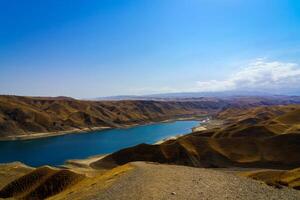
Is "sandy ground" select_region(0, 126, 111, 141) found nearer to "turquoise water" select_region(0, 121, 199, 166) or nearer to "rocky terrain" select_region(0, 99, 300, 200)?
"turquoise water" select_region(0, 121, 199, 166)

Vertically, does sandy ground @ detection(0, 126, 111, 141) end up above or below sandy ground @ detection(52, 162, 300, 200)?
below

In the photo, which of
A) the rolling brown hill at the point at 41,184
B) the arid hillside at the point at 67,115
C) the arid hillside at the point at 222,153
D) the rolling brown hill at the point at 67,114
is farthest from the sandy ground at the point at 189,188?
the rolling brown hill at the point at 67,114

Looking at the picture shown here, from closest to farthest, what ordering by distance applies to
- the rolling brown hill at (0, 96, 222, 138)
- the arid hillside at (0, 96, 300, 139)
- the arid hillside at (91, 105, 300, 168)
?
1. the arid hillside at (91, 105, 300, 168)
2. the arid hillside at (0, 96, 300, 139)
3. the rolling brown hill at (0, 96, 222, 138)

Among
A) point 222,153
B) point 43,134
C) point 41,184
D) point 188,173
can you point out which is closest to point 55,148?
point 43,134

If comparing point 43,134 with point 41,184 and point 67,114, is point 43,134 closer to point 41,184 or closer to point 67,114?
point 67,114

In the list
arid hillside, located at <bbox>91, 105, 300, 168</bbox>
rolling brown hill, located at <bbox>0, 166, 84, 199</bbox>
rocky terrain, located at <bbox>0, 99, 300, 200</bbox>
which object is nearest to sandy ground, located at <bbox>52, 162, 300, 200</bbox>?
rocky terrain, located at <bbox>0, 99, 300, 200</bbox>

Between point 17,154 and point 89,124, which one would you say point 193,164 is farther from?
point 89,124

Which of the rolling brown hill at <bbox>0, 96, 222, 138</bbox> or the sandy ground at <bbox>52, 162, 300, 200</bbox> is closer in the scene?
the sandy ground at <bbox>52, 162, 300, 200</bbox>

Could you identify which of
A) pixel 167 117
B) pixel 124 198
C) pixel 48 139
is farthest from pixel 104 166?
pixel 167 117
